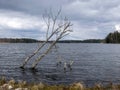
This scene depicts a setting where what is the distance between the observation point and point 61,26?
4147 centimetres

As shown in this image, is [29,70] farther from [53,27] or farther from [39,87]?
[39,87]

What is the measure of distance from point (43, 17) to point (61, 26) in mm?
2977

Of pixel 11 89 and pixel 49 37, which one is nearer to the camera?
pixel 11 89

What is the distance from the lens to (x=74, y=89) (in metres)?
14.4

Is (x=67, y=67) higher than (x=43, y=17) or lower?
lower

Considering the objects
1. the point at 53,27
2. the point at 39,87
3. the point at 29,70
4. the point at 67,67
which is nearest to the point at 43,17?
the point at 53,27

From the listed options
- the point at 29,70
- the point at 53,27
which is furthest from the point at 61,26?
the point at 29,70

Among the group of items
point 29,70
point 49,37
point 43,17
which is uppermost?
point 43,17

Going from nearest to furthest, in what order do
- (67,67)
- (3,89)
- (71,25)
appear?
(3,89)
(71,25)
(67,67)

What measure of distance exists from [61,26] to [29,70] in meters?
8.10

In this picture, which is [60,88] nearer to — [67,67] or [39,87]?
[39,87]

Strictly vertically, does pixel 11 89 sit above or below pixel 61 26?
below

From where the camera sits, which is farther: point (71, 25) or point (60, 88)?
point (71, 25)

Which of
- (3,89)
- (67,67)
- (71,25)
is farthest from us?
(67,67)
